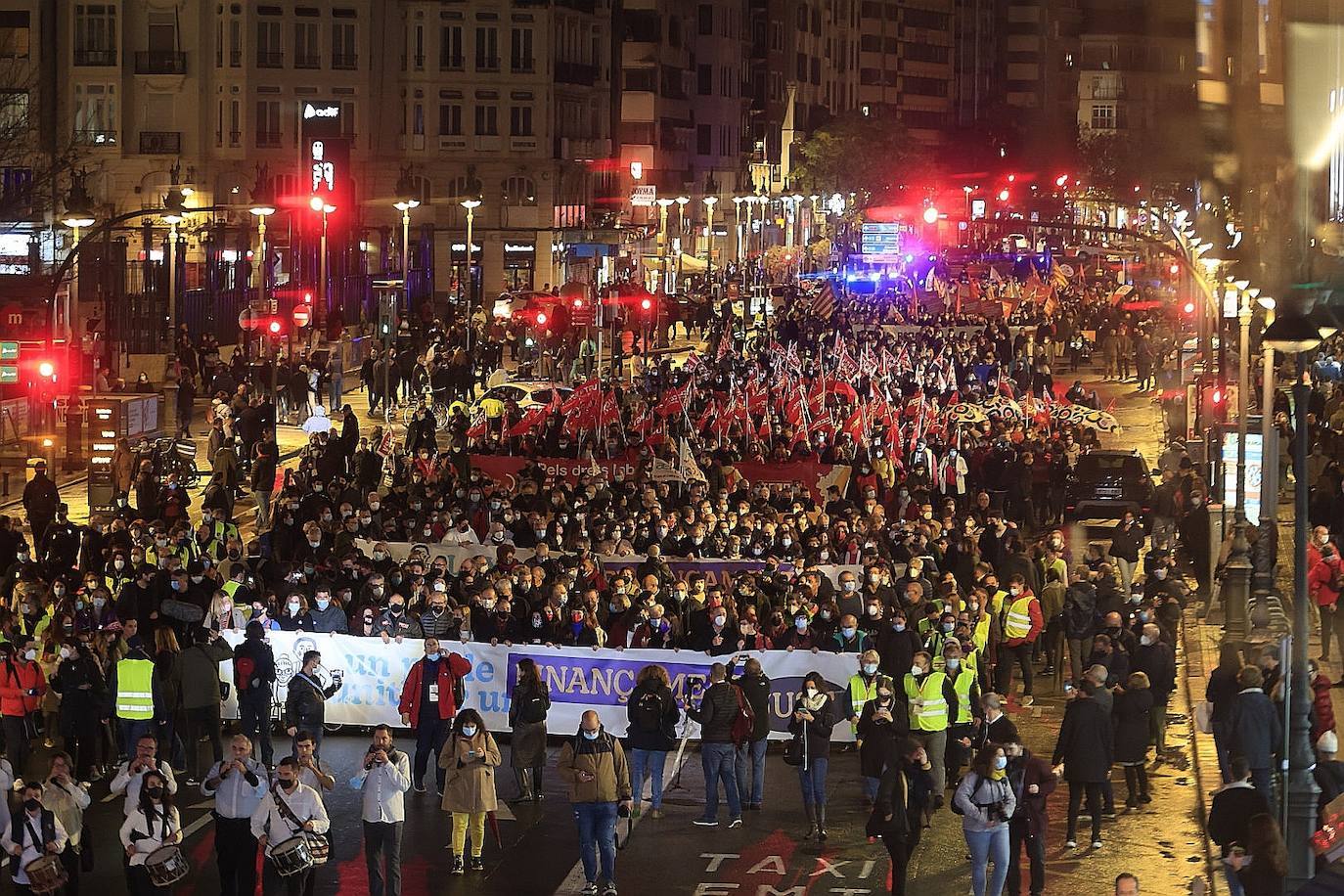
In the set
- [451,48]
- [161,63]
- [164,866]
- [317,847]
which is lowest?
[164,866]

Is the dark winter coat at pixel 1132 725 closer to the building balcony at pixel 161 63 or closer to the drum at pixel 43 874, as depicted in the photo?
the drum at pixel 43 874

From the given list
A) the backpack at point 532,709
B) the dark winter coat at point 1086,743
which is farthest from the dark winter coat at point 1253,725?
the backpack at point 532,709

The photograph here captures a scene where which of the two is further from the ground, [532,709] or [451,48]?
[451,48]

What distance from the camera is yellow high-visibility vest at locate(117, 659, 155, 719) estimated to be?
846 inches

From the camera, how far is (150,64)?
91125mm

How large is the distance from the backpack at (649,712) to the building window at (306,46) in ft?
248

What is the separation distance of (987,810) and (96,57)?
3070 inches

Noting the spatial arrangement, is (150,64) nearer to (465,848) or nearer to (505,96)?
(505,96)

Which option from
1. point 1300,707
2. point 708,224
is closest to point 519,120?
point 708,224

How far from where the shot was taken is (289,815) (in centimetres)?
1698

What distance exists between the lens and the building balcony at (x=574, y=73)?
99.9 metres

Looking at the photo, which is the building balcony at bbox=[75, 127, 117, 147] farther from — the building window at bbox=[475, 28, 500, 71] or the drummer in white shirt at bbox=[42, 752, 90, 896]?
the drummer in white shirt at bbox=[42, 752, 90, 896]

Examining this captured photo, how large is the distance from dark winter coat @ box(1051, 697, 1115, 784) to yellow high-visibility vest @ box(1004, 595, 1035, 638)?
510 cm

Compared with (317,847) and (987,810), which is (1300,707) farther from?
(317,847)
